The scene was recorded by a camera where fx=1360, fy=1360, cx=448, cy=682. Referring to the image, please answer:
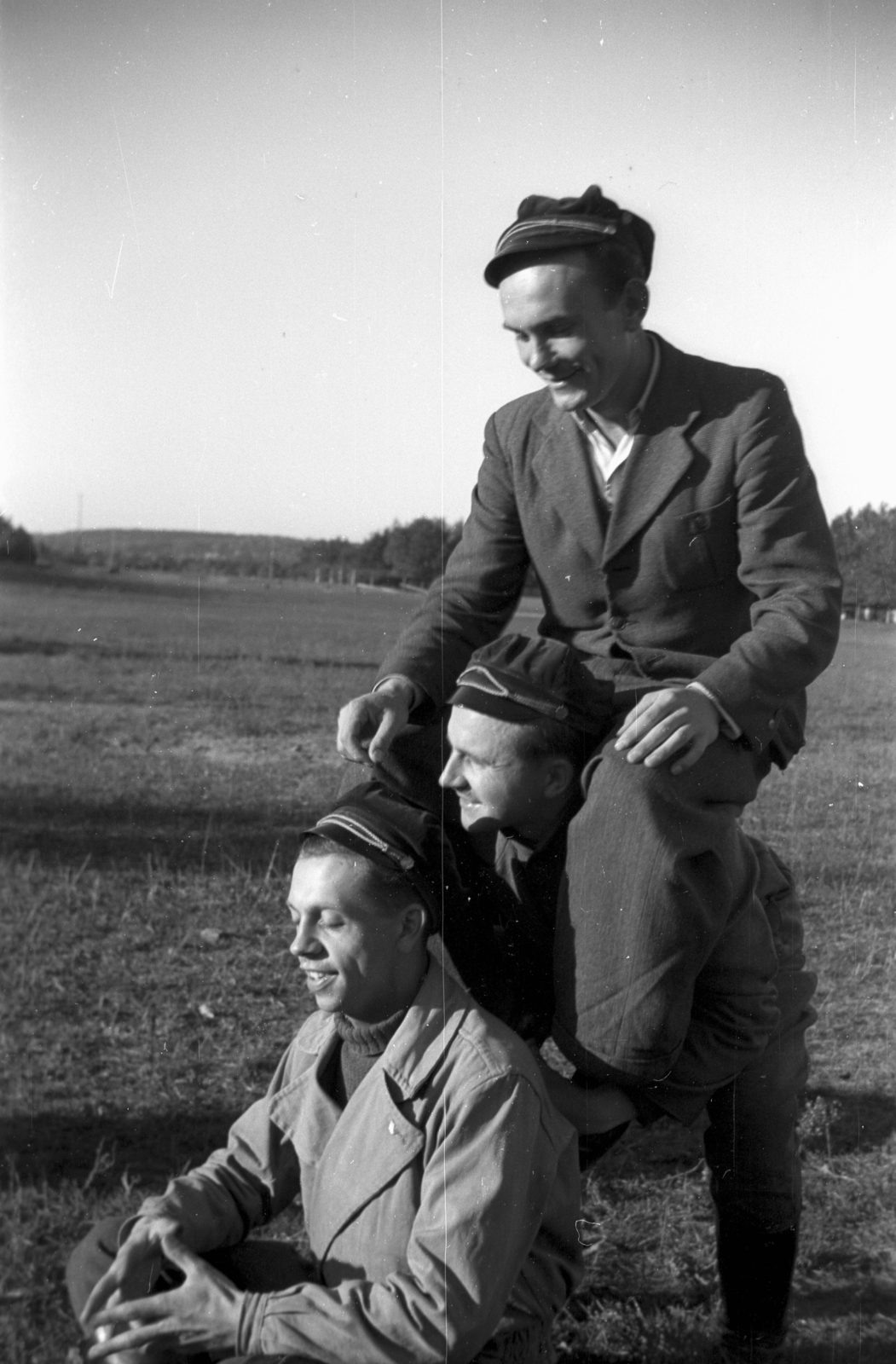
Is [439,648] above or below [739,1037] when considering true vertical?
above

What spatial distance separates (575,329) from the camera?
2307 millimetres

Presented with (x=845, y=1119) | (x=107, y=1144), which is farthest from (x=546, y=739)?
(x=845, y=1119)

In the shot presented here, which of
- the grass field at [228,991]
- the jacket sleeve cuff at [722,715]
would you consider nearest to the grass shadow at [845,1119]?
the grass field at [228,991]

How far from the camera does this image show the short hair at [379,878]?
2033 millimetres

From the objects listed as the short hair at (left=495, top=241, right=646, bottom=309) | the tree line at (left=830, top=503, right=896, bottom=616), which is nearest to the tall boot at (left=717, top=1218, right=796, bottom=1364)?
the tree line at (left=830, top=503, right=896, bottom=616)

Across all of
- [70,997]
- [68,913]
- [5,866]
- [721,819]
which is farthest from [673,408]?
[5,866]

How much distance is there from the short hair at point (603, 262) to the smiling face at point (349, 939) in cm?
103

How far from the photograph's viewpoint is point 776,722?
2.31 m

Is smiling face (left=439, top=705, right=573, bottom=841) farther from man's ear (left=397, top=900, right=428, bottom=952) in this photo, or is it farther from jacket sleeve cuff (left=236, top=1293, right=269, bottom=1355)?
jacket sleeve cuff (left=236, top=1293, right=269, bottom=1355)

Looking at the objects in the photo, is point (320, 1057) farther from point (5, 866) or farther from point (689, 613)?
point (5, 866)

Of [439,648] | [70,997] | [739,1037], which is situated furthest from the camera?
[70,997]

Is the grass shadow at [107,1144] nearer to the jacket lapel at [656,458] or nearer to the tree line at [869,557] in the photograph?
the jacket lapel at [656,458]

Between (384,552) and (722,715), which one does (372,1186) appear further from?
(384,552)

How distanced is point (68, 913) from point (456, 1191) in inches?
127
